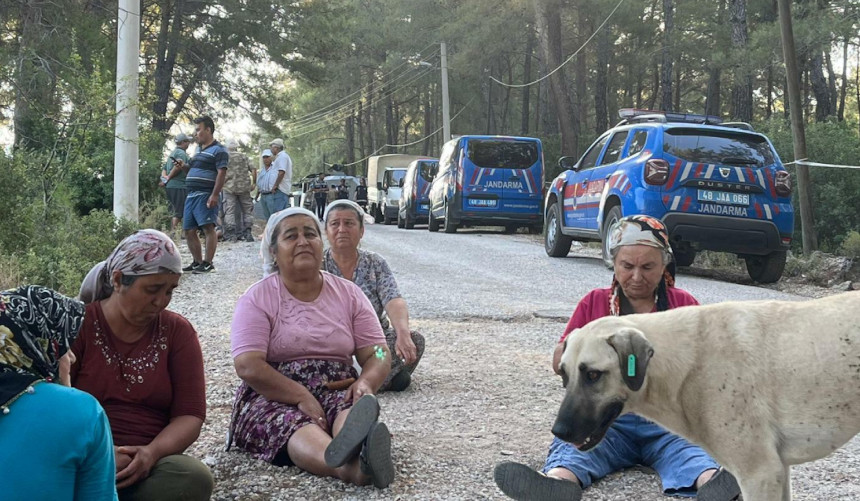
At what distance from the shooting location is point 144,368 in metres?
3.71

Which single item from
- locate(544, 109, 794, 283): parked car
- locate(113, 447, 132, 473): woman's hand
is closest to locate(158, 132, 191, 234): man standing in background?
locate(544, 109, 794, 283): parked car

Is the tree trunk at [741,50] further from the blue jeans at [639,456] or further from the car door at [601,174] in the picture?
the blue jeans at [639,456]

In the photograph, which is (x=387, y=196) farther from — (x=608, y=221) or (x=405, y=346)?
(x=405, y=346)

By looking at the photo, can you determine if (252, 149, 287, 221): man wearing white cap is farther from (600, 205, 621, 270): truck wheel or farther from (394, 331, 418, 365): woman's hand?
(394, 331, 418, 365): woman's hand

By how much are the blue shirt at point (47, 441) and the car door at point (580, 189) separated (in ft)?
40.7

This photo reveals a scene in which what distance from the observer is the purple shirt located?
4.52 metres

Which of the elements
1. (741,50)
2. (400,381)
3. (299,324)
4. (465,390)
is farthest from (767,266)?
(741,50)

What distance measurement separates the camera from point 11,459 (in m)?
2.21

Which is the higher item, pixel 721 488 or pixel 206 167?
pixel 206 167

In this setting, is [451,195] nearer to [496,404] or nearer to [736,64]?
[736,64]

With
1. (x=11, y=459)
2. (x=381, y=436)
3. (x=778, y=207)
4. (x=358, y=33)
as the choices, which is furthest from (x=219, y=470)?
(x=358, y=33)

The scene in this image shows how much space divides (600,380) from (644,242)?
94 centimetres

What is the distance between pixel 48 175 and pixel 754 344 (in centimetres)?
984

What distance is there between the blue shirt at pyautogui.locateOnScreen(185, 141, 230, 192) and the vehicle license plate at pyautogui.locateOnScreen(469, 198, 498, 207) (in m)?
9.84
